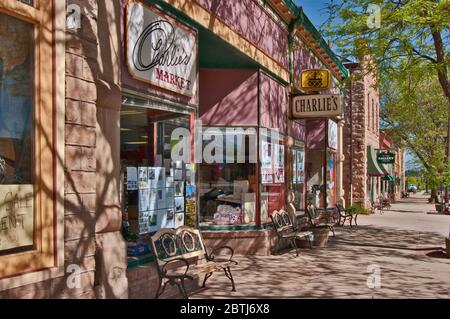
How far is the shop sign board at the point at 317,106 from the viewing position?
12312mm

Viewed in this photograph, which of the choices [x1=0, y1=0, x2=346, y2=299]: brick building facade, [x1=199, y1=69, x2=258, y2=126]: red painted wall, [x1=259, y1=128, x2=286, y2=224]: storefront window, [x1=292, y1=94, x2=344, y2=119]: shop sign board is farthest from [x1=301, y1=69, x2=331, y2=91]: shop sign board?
[x1=0, y1=0, x2=346, y2=299]: brick building facade

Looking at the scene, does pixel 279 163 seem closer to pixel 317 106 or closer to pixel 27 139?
pixel 317 106

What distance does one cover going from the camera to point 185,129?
8141mm

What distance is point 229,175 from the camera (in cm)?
1076

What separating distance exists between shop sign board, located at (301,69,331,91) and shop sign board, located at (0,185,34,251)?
33.0 feet

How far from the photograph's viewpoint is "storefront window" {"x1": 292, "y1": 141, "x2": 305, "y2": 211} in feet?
46.4

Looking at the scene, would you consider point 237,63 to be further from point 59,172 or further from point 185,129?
point 59,172

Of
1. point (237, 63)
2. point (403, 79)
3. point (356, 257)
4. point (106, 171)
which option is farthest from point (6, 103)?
point (403, 79)

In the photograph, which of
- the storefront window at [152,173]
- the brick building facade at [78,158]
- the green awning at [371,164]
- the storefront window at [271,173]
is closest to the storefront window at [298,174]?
the storefront window at [271,173]

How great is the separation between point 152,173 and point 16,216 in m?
3.01

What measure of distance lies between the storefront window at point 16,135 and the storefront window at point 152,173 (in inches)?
87.6

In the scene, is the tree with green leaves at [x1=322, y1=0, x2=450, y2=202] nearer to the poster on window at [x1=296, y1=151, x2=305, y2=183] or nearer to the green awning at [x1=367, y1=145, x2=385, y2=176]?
the poster on window at [x1=296, y1=151, x2=305, y2=183]

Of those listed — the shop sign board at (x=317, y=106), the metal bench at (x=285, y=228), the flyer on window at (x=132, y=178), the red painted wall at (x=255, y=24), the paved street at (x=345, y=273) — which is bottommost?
the paved street at (x=345, y=273)

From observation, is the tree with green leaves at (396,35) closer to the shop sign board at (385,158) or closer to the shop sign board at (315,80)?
the shop sign board at (315,80)
